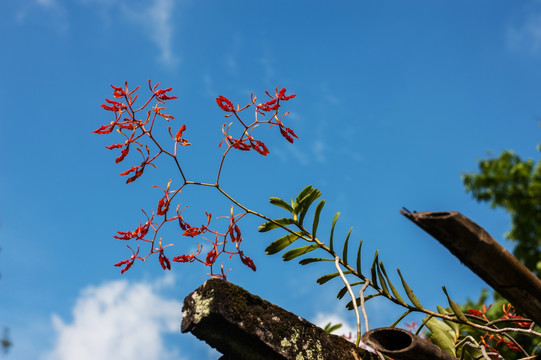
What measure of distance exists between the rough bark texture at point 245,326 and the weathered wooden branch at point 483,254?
0.64 metres

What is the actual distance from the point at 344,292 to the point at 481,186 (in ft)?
40.9

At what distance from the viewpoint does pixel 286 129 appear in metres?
2.13

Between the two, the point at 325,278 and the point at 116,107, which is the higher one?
the point at 116,107

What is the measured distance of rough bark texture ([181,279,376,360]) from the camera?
4.88ft

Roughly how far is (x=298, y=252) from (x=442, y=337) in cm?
65

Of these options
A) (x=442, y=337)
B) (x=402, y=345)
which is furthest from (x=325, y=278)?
(x=402, y=345)

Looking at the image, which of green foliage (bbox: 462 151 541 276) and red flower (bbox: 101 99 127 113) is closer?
red flower (bbox: 101 99 127 113)

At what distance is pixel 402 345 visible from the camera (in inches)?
52.0

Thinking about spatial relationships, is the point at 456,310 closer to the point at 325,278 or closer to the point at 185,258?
the point at 325,278

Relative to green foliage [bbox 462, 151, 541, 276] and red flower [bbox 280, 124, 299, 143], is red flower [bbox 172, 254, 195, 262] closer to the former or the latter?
red flower [bbox 280, 124, 299, 143]

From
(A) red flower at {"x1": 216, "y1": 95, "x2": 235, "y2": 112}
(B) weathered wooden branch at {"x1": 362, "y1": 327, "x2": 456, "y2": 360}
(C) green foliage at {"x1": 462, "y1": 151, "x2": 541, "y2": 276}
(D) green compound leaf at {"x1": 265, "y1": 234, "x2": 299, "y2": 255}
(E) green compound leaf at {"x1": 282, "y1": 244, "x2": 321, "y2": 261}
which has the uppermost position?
(C) green foliage at {"x1": 462, "y1": 151, "x2": 541, "y2": 276}

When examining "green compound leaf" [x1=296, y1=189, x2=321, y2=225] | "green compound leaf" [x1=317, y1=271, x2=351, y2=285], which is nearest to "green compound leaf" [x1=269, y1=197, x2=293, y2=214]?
"green compound leaf" [x1=296, y1=189, x2=321, y2=225]

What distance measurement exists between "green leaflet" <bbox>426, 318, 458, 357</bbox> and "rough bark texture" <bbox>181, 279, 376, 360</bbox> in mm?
600

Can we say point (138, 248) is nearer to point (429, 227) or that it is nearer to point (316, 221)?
point (316, 221)
